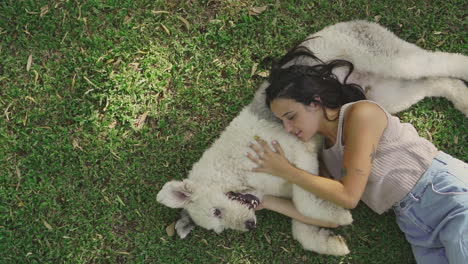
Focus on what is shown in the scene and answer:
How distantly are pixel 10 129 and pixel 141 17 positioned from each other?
223cm

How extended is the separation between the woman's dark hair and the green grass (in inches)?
27.5

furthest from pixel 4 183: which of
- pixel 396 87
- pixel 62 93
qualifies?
pixel 396 87

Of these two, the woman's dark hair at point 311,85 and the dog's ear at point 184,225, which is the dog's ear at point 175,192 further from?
the woman's dark hair at point 311,85

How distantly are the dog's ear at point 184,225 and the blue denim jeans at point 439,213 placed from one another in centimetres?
227

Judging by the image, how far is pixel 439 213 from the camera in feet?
12.7

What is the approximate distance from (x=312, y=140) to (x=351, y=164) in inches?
22.6

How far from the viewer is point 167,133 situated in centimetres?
496

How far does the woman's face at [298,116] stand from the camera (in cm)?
395

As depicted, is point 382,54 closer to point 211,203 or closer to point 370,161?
point 370,161

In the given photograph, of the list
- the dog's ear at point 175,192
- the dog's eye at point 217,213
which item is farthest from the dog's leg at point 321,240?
the dog's ear at point 175,192

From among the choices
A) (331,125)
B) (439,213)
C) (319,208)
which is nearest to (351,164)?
(331,125)

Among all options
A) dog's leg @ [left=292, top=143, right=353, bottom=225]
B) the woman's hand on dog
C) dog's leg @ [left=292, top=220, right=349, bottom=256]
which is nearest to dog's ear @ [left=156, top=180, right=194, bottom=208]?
the woman's hand on dog

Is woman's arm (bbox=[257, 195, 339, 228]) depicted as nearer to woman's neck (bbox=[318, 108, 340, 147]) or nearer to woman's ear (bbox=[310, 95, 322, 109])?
woman's neck (bbox=[318, 108, 340, 147])

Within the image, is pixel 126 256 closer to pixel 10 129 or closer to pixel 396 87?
pixel 10 129
